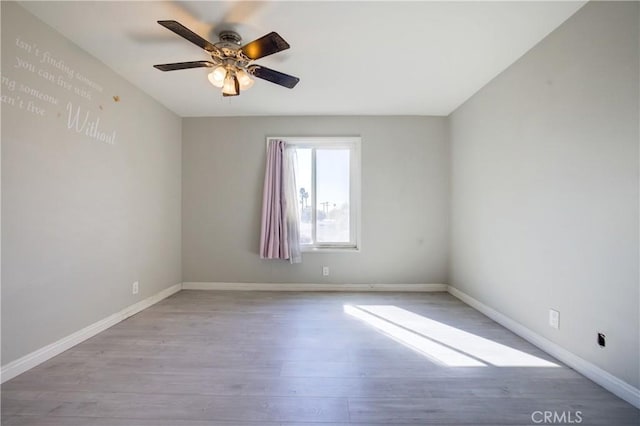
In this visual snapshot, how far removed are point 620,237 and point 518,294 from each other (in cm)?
99

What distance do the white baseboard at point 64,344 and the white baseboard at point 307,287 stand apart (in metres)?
0.70

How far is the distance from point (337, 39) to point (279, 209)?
209cm

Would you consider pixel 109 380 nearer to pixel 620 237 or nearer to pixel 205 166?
pixel 205 166

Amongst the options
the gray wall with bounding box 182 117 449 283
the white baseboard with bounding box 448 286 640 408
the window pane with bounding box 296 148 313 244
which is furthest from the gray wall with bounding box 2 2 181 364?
the white baseboard with bounding box 448 286 640 408

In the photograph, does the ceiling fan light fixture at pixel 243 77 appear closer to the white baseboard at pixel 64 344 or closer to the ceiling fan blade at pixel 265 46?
the ceiling fan blade at pixel 265 46

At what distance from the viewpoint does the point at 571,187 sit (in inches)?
70.8

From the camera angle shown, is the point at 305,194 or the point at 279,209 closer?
the point at 279,209

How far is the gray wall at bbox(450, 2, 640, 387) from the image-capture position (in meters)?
1.49

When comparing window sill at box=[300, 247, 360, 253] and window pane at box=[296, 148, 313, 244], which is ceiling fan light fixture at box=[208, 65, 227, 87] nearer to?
window pane at box=[296, 148, 313, 244]

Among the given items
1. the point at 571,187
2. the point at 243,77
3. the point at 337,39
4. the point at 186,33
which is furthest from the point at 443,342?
the point at 186,33

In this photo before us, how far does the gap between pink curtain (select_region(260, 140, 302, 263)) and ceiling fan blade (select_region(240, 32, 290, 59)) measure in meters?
1.74

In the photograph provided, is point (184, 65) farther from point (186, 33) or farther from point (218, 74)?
point (186, 33)

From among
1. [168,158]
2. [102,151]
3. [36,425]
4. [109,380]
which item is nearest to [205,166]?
[168,158]

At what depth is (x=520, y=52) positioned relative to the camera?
86.0 inches
